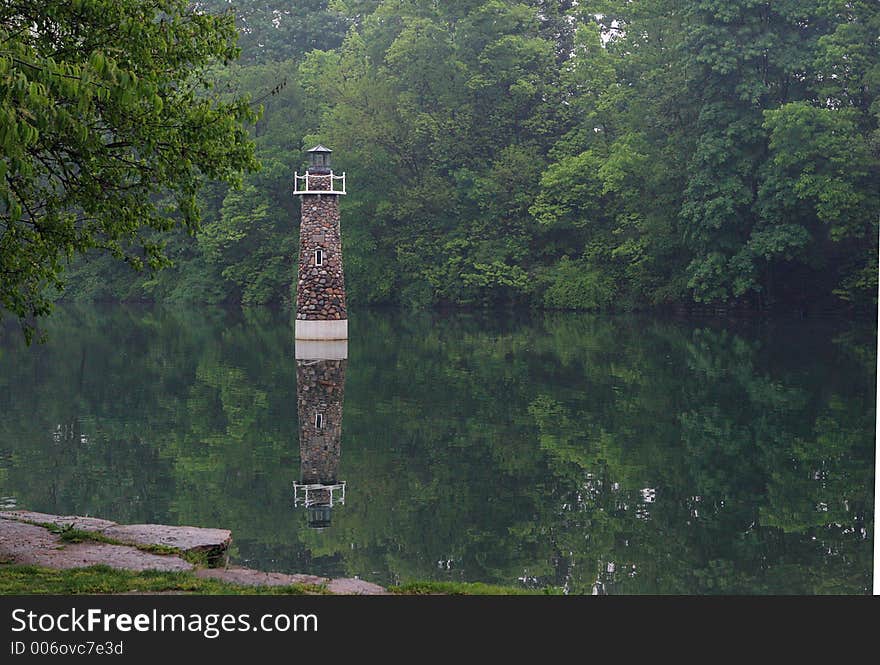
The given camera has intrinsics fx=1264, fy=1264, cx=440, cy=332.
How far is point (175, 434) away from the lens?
2386 centimetres

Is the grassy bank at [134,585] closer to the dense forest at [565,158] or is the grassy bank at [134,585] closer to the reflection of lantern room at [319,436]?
the reflection of lantern room at [319,436]

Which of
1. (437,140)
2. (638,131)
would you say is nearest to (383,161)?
(437,140)

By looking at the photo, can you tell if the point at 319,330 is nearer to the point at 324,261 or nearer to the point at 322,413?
the point at 324,261

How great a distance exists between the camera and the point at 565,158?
59.7 metres

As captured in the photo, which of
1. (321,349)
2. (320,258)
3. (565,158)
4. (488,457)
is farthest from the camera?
(565,158)

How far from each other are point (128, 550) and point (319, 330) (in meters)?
27.9

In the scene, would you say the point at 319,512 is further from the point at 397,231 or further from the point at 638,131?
the point at 397,231

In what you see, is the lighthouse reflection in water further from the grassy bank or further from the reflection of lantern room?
the grassy bank

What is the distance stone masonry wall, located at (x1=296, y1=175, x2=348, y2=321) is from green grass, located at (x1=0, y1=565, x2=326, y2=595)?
28.3 meters

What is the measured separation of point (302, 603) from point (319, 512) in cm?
779

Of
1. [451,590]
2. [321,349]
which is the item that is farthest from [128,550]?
[321,349]

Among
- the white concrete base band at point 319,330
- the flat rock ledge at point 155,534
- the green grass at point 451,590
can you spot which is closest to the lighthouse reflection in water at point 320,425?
the white concrete base band at point 319,330

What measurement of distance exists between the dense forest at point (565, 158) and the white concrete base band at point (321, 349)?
704 inches

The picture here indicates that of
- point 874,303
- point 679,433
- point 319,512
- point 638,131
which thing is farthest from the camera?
point 638,131
